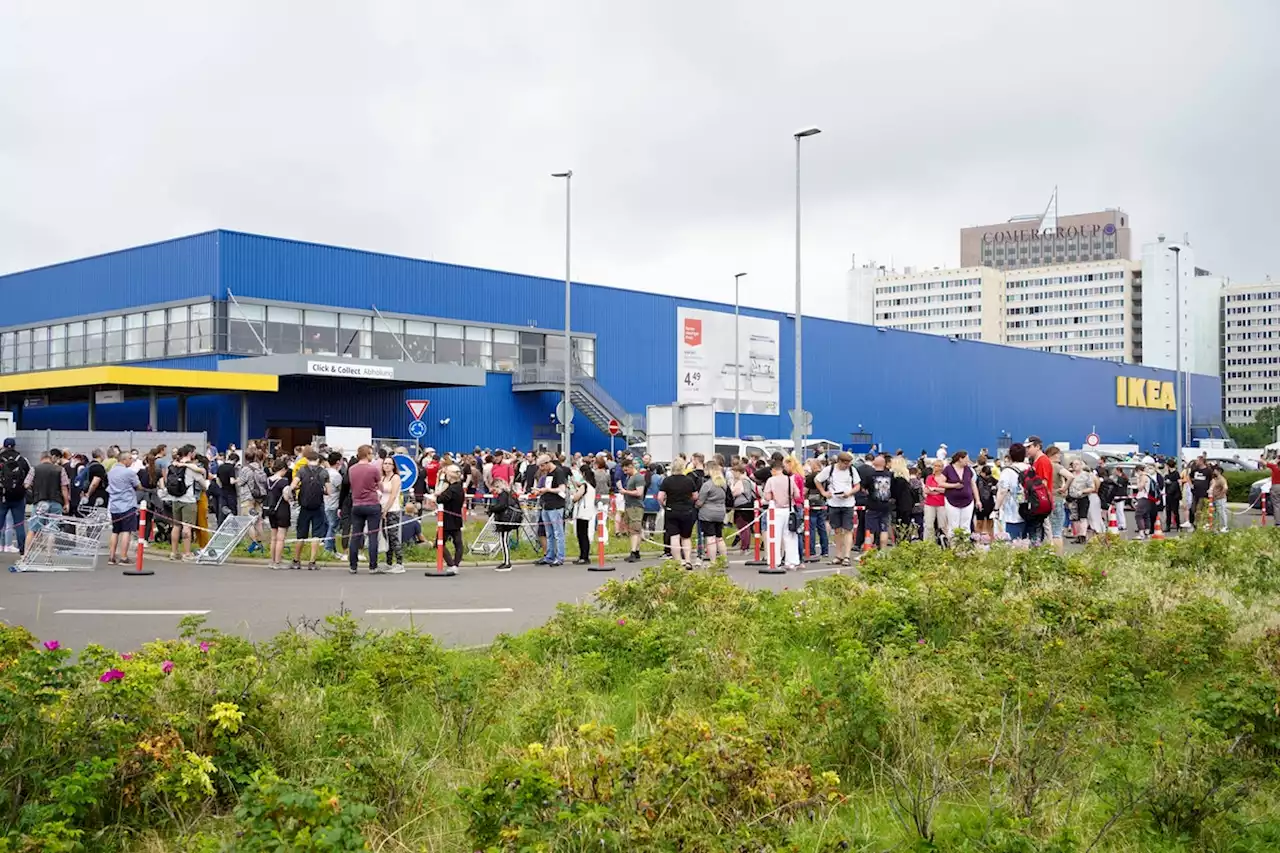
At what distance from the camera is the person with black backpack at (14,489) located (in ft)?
62.7

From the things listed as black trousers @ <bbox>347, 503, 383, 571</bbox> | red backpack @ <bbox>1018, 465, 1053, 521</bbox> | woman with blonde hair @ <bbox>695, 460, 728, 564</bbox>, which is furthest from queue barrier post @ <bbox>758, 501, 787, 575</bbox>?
black trousers @ <bbox>347, 503, 383, 571</bbox>

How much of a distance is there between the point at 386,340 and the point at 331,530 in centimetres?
2809

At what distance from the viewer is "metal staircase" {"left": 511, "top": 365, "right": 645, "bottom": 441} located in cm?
5038

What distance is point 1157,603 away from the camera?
1059 centimetres

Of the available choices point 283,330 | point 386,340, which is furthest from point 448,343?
point 283,330

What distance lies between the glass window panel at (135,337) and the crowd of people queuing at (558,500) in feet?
75.9

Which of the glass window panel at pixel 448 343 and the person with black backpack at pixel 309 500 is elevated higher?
the glass window panel at pixel 448 343

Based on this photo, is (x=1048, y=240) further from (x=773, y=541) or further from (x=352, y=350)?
(x=773, y=541)

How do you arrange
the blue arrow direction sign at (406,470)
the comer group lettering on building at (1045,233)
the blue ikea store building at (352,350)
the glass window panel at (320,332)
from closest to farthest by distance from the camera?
1. the blue arrow direction sign at (406,470)
2. the blue ikea store building at (352,350)
3. the glass window panel at (320,332)
4. the comer group lettering on building at (1045,233)

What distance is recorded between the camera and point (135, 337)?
46.2 metres

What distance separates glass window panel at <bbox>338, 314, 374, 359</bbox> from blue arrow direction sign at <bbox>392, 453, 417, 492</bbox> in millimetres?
25647

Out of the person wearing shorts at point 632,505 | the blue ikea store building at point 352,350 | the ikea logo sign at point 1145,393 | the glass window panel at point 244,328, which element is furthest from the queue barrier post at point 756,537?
the ikea logo sign at point 1145,393

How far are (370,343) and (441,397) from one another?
11.5ft

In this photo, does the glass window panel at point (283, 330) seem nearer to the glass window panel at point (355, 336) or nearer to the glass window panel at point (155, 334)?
the glass window panel at point (355, 336)
